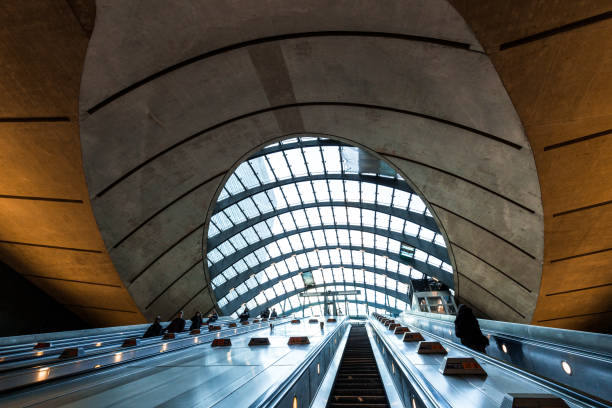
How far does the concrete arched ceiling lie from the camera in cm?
679

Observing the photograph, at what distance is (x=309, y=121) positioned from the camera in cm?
1141

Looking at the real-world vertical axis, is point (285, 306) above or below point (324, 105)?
below

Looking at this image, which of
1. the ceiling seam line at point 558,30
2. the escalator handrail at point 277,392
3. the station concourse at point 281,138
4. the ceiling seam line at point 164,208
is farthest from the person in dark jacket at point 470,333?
the ceiling seam line at point 164,208

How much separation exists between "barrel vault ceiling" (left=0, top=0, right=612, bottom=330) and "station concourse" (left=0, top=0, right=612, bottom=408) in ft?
0.18

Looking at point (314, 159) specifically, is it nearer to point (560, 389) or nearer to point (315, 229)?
point (315, 229)

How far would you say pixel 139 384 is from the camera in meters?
2.79

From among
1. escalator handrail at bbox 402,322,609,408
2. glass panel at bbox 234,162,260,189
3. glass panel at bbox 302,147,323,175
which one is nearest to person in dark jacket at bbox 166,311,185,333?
escalator handrail at bbox 402,322,609,408

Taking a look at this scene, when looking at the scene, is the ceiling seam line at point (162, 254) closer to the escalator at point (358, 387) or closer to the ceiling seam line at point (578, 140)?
the escalator at point (358, 387)

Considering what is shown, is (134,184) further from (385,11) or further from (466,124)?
(466,124)

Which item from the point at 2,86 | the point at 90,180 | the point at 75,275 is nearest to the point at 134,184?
the point at 90,180

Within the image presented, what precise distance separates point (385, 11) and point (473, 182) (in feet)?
22.2

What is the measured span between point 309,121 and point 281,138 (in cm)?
172

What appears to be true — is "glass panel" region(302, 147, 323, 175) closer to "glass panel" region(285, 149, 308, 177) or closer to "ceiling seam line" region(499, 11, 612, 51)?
"glass panel" region(285, 149, 308, 177)

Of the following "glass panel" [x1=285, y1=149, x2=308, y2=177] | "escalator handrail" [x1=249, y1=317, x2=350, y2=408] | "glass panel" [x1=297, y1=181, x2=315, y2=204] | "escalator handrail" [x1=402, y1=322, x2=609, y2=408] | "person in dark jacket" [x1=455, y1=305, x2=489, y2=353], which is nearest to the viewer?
"escalator handrail" [x1=402, y1=322, x2=609, y2=408]
